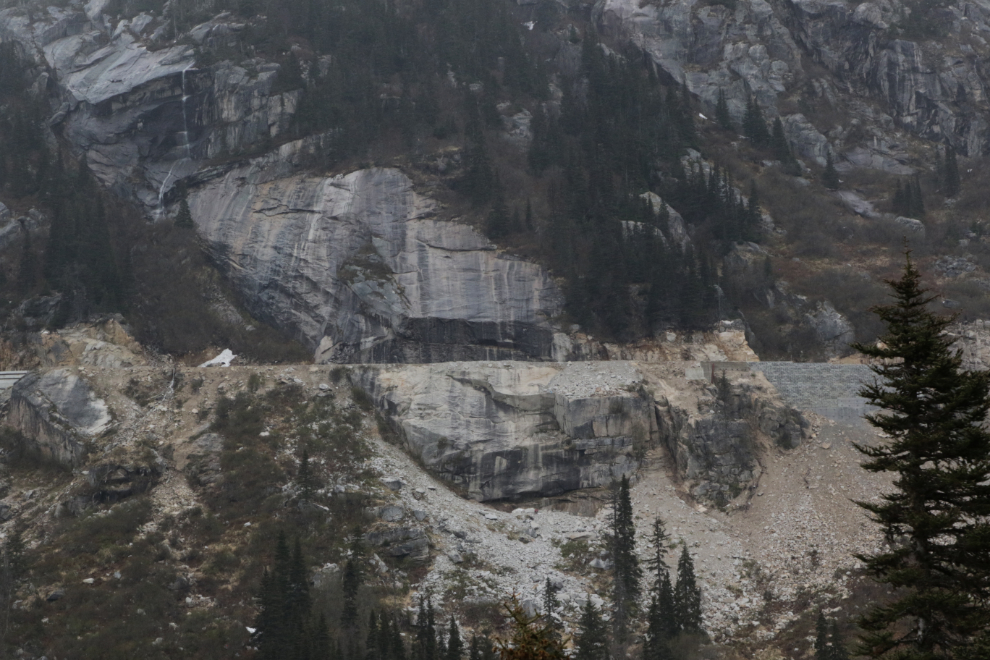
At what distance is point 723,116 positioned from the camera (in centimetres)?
9862

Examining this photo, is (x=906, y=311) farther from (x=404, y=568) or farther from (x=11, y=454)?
(x=11, y=454)

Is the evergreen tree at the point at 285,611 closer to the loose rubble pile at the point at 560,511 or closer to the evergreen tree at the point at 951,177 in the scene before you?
the loose rubble pile at the point at 560,511

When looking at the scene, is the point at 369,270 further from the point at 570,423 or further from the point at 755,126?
the point at 755,126

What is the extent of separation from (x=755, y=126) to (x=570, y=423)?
4509 centimetres

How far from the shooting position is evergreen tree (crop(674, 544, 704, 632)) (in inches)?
2028

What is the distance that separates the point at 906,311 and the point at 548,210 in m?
60.0

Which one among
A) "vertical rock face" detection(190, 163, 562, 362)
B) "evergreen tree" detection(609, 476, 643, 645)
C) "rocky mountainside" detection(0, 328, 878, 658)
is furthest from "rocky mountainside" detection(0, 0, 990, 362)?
"evergreen tree" detection(609, 476, 643, 645)

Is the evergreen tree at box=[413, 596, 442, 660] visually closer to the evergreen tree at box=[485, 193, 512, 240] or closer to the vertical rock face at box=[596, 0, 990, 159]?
the evergreen tree at box=[485, 193, 512, 240]

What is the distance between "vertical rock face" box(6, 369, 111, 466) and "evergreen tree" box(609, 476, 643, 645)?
30.9 meters

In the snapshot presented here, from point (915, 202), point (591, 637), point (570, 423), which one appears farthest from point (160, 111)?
point (915, 202)

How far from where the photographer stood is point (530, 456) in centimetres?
6494

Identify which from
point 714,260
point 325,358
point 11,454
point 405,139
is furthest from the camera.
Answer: point 405,139

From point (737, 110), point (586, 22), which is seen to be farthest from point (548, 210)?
point (586, 22)

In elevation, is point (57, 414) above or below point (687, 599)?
above
